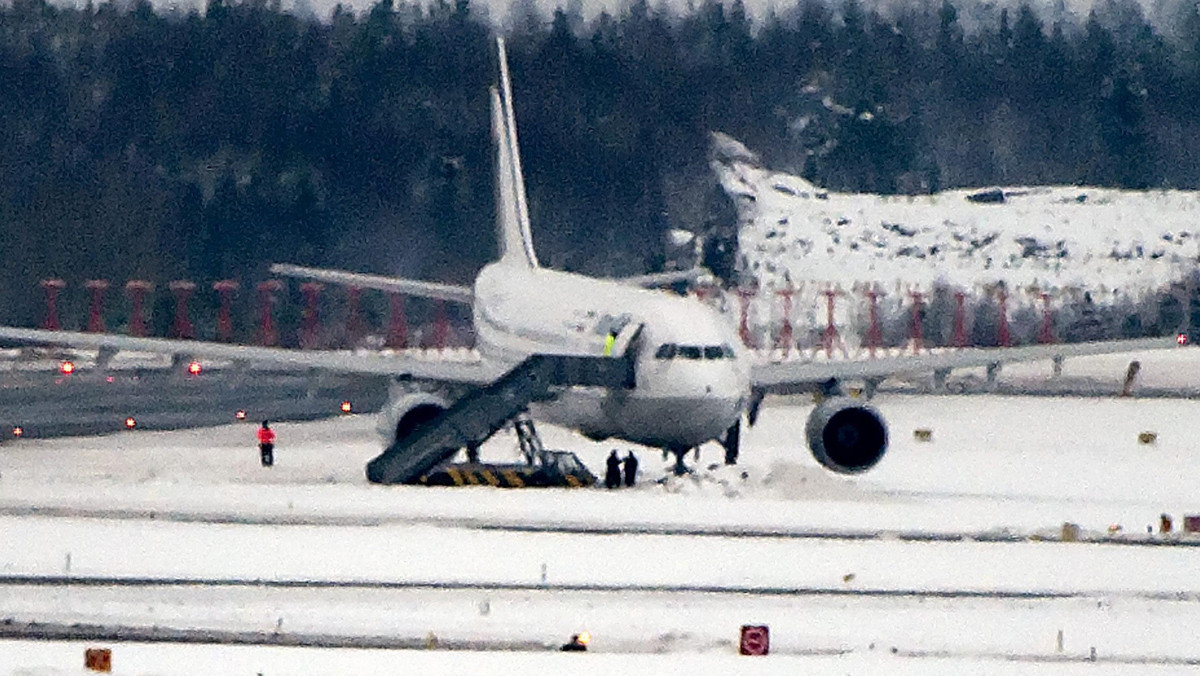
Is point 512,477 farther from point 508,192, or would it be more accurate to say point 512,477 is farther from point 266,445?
point 508,192

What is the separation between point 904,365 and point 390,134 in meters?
46.8

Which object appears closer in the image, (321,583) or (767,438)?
(321,583)

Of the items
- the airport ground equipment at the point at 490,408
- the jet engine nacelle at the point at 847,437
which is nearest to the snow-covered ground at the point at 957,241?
the jet engine nacelle at the point at 847,437

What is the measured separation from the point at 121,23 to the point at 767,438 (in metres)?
51.8

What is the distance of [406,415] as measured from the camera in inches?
1634

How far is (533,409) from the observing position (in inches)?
1698

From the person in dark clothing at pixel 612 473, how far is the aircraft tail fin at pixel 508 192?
1262cm

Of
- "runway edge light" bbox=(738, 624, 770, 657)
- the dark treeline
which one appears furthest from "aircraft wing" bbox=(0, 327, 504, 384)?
the dark treeline

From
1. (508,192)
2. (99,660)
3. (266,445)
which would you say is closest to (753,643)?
(99,660)

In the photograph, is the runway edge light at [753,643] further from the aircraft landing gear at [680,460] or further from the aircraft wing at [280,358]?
the aircraft wing at [280,358]

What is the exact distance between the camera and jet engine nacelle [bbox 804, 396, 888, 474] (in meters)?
40.1

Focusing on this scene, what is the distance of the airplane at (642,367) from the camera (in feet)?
125

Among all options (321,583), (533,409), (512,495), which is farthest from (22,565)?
(533,409)

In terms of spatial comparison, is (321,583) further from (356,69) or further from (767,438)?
(356,69)
